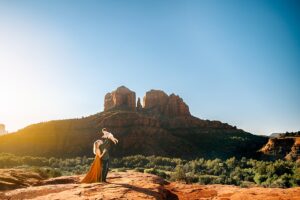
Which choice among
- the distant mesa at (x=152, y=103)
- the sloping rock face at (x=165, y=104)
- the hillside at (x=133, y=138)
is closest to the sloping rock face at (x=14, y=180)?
the hillside at (x=133, y=138)

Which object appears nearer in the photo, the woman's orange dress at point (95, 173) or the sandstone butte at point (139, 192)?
the sandstone butte at point (139, 192)

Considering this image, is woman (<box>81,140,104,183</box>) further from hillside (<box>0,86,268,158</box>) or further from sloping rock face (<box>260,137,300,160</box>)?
hillside (<box>0,86,268,158</box>)

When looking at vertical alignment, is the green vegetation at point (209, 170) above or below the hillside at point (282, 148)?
below

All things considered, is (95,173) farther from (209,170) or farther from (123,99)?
(123,99)

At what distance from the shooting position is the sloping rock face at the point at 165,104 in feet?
355

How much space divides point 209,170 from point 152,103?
78.7 meters

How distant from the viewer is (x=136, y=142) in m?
73.1

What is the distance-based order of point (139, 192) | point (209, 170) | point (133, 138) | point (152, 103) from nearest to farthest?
point (139, 192), point (209, 170), point (133, 138), point (152, 103)

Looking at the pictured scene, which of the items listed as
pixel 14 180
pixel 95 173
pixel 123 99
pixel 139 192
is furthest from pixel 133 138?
pixel 139 192

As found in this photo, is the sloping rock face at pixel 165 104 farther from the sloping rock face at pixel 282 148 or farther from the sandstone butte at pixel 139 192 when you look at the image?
the sandstone butte at pixel 139 192

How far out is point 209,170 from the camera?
1411 inches

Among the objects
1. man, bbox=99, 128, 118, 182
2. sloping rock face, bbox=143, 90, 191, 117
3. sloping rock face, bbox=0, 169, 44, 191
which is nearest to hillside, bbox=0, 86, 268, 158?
sloping rock face, bbox=143, 90, 191, 117

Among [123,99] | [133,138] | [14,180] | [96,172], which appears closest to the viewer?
[96,172]

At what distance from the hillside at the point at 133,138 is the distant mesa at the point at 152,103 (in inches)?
547
